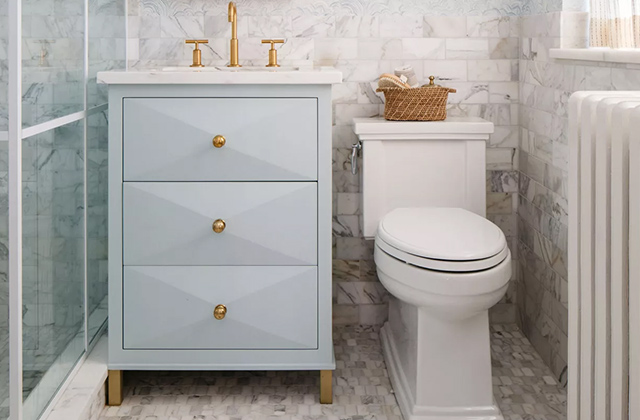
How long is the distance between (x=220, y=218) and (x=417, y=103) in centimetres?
78

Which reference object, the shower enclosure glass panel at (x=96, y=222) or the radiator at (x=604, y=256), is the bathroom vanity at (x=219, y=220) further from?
the radiator at (x=604, y=256)

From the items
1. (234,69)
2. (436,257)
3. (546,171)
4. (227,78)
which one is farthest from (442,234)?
(234,69)

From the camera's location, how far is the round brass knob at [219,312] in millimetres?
2148

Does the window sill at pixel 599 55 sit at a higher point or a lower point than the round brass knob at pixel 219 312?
higher

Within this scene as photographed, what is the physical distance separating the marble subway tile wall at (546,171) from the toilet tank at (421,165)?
20 cm

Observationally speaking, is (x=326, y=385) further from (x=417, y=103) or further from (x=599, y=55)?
(x=599, y=55)

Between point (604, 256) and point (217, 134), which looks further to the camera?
point (217, 134)

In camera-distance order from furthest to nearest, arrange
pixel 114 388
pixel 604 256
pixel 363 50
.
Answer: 1. pixel 363 50
2. pixel 114 388
3. pixel 604 256

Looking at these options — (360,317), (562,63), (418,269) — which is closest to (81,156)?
(418,269)

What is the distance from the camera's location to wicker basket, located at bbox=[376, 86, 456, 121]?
2.47m

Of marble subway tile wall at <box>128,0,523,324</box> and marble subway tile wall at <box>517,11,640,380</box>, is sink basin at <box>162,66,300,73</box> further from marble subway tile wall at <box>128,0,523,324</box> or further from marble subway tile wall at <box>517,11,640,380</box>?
marble subway tile wall at <box>517,11,640,380</box>

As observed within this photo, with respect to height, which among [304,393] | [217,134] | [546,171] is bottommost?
[304,393]

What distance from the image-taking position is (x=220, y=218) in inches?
84.6

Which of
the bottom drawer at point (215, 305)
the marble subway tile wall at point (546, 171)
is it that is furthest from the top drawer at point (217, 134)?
the marble subway tile wall at point (546, 171)
